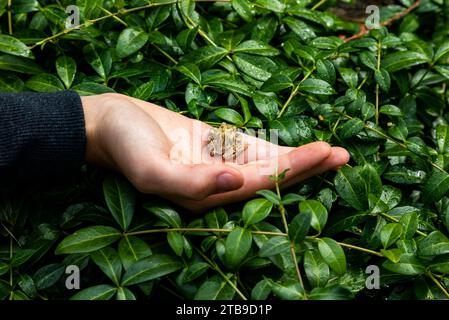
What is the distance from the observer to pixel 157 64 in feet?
5.84

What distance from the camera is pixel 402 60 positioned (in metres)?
1.78

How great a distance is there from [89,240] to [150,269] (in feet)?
0.53

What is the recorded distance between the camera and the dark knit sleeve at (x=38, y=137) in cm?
142

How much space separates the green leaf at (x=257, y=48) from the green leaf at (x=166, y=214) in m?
0.63

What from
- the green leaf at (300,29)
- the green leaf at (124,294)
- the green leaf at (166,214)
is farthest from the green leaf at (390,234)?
the green leaf at (300,29)

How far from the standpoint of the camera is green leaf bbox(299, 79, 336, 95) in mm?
1627

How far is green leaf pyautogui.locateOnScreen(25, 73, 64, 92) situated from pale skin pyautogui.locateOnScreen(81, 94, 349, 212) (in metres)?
0.17

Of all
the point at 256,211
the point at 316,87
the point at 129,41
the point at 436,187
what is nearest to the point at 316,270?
the point at 256,211

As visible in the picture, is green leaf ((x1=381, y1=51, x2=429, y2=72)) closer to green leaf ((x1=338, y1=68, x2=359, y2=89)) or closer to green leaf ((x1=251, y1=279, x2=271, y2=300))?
green leaf ((x1=338, y1=68, x2=359, y2=89))

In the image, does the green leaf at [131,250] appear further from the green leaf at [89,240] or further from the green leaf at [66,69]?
the green leaf at [66,69]

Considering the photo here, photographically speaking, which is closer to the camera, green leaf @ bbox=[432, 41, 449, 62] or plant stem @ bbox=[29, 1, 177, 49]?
plant stem @ bbox=[29, 1, 177, 49]

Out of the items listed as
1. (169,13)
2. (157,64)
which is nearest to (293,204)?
(157,64)

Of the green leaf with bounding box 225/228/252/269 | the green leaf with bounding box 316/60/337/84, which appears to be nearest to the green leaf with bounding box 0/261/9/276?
the green leaf with bounding box 225/228/252/269
